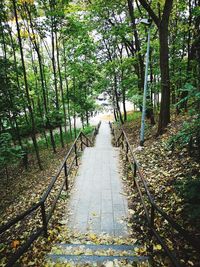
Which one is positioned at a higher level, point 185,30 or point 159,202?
point 185,30

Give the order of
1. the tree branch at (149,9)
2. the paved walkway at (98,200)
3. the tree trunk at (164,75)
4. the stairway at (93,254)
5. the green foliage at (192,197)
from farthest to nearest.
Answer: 1. the tree trunk at (164,75)
2. the tree branch at (149,9)
3. the paved walkway at (98,200)
4. the stairway at (93,254)
5. the green foliage at (192,197)

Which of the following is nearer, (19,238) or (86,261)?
(86,261)

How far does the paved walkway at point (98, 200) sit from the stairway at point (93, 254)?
0.52 m

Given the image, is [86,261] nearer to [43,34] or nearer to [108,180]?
[108,180]

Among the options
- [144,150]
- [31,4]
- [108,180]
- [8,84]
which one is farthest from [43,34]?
[108,180]

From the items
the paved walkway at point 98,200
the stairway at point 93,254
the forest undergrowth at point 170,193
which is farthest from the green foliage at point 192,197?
the paved walkway at point 98,200

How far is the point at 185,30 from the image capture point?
38.4 ft

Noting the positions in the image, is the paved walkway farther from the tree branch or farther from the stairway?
the tree branch

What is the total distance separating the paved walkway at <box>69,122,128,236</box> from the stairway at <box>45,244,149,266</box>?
0.52 metres

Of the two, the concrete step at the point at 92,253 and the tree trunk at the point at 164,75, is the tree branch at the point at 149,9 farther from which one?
the concrete step at the point at 92,253

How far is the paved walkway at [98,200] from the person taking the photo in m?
4.46

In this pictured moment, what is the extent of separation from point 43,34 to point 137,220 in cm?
1140

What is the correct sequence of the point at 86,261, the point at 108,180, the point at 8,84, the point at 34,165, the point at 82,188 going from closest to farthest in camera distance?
1. the point at 86,261
2. the point at 82,188
3. the point at 108,180
4. the point at 8,84
5. the point at 34,165

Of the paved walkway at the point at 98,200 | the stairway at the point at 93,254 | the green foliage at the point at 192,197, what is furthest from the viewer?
the paved walkway at the point at 98,200
